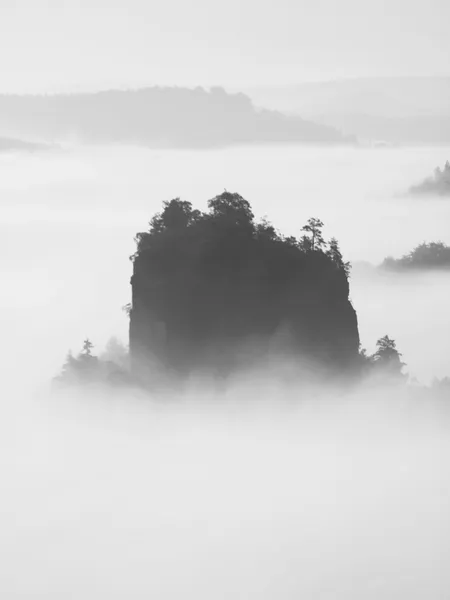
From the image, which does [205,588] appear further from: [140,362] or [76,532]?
[140,362]

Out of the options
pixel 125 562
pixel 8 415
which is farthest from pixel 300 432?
pixel 125 562

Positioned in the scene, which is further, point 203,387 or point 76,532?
point 76,532

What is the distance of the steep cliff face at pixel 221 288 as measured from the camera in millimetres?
84562

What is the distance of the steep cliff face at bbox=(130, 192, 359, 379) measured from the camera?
84.6m

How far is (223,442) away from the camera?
132500 mm

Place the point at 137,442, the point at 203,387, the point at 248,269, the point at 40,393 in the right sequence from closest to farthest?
the point at 248,269 < the point at 203,387 < the point at 40,393 < the point at 137,442

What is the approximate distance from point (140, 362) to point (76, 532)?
11561 cm

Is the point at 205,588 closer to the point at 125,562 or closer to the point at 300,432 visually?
the point at 125,562

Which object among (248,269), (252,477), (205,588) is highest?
(248,269)

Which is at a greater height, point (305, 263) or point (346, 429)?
point (305, 263)

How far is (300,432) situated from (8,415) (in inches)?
2530

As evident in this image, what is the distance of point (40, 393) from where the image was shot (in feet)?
422

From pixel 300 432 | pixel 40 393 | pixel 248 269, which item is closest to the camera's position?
pixel 248 269

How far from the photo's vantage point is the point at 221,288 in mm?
85750
